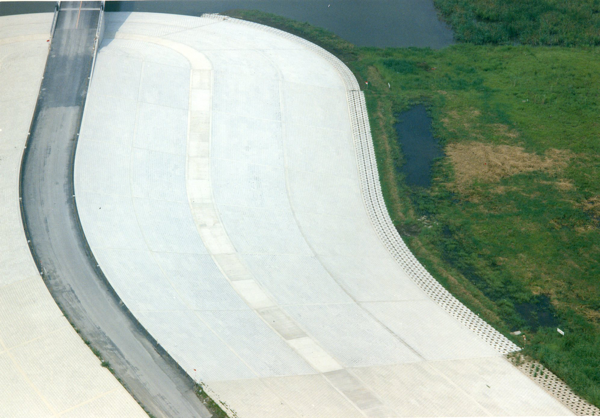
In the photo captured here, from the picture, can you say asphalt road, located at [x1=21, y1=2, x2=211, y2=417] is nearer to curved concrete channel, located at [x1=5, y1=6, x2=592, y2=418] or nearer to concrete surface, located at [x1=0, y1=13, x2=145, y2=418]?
curved concrete channel, located at [x1=5, y1=6, x2=592, y2=418]

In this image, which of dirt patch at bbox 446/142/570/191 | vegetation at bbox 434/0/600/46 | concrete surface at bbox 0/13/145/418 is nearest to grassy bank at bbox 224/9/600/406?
dirt patch at bbox 446/142/570/191

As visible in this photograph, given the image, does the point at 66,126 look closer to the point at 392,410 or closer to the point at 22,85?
the point at 22,85

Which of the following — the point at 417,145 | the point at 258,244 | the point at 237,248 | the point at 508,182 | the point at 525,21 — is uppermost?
the point at 525,21

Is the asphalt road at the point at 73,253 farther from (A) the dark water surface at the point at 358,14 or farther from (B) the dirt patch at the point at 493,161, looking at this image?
(B) the dirt patch at the point at 493,161

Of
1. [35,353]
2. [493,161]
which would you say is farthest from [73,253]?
[493,161]

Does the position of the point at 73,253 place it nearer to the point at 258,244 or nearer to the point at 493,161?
the point at 258,244

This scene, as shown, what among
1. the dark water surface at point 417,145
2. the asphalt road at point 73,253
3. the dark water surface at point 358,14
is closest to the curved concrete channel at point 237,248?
the asphalt road at point 73,253
